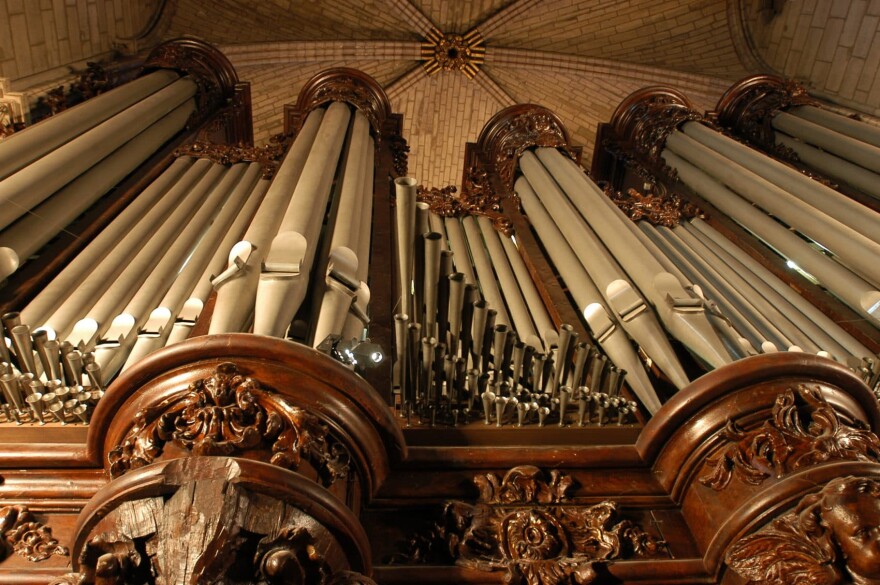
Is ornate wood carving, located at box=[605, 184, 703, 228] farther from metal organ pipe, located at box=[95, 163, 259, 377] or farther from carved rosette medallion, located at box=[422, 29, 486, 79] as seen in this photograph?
carved rosette medallion, located at box=[422, 29, 486, 79]

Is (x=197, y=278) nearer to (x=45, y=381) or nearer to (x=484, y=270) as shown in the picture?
(x=45, y=381)

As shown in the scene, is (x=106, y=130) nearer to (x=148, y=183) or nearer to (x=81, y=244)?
(x=148, y=183)

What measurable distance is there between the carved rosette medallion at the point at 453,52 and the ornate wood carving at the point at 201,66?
10.5 ft

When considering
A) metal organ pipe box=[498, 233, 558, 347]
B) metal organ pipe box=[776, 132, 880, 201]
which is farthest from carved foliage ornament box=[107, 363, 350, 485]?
metal organ pipe box=[776, 132, 880, 201]

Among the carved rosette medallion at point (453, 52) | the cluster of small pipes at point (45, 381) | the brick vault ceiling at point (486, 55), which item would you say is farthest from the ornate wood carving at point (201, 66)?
the cluster of small pipes at point (45, 381)

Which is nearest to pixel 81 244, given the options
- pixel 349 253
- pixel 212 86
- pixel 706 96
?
pixel 349 253

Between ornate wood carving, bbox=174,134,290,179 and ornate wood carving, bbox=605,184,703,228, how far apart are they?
9.02 ft

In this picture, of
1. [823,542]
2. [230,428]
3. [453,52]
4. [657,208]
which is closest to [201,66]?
[453,52]

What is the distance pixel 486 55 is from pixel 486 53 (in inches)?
1.0

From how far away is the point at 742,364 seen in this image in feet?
9.99

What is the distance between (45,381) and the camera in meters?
3.28

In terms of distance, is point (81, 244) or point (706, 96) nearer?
point (81, 244)

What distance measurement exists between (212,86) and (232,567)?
6.59 meters

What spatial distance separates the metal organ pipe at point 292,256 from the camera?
3.18m
